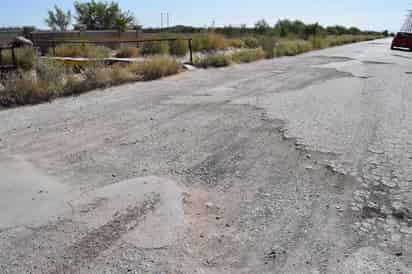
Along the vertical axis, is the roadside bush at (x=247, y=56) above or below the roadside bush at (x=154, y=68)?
above

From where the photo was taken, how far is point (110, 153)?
5367 millimetres

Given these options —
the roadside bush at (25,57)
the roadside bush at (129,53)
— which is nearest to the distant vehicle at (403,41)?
the roadside bush at (129,53)

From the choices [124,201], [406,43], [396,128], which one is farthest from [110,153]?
[406,43]

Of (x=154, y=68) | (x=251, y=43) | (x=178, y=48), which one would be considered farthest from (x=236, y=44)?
(x=154, y=68)

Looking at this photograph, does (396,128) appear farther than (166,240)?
Yes

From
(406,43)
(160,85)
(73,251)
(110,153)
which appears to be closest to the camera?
(73,251)

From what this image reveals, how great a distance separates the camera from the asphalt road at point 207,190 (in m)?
2.96

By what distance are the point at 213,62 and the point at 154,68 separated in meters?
5.26

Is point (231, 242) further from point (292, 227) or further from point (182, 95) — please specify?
point (182, 95)

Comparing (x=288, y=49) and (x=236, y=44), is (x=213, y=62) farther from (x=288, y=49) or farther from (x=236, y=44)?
(x=236, y=44)

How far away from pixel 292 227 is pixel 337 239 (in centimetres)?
39

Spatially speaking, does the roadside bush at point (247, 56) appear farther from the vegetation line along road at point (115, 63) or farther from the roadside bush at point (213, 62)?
the roadside bush at point (213, 62)

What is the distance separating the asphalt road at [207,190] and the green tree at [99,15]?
4514cm

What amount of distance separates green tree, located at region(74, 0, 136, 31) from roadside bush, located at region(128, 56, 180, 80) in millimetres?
37200
